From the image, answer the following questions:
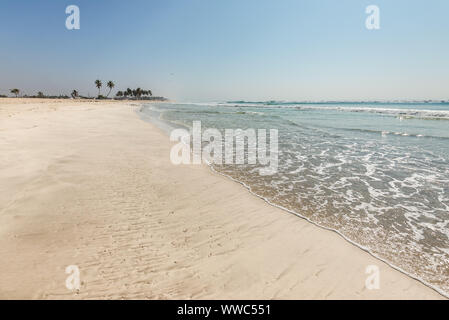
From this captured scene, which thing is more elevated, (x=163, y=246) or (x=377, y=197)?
(x=377, y=197)

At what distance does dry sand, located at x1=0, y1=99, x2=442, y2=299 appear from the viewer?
3639 millimetres

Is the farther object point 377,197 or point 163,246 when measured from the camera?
point 377,197

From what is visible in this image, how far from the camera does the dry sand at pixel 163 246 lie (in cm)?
364

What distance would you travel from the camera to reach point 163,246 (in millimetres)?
Result: 4613

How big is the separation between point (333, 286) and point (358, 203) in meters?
4.09

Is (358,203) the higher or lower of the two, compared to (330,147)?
lower

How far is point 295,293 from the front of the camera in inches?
143

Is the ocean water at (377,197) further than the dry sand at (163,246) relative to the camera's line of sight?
Yes

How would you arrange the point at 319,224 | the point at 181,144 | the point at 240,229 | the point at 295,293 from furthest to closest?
the point at 181,144, the point at 319,224, the point at 240,229, the point at 295,293

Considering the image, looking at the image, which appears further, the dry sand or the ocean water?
the ocean water
